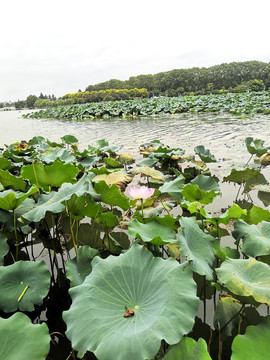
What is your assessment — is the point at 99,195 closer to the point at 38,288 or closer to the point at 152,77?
the point at 38,288

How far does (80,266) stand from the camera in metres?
1.22

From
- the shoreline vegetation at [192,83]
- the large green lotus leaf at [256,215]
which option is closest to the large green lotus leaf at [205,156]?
the large green lotus leaf at [256,215]

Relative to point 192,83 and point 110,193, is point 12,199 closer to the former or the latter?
point 110,193

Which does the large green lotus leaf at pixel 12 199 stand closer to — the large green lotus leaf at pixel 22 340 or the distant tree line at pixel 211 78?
the large green lotus leaf at pixel 22 340

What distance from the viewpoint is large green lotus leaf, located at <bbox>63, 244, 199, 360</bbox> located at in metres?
0.67

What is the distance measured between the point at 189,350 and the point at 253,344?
0.18 m

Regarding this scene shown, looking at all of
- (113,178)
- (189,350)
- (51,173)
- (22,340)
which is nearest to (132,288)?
(189,350)

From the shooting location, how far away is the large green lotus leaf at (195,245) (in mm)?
1000

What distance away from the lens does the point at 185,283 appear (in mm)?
820

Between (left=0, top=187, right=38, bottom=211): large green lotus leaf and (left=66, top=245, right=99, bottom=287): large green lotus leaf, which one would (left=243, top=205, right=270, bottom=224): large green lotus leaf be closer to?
(left=66, top=245, right=99, bottom=287): large green lotus leaf

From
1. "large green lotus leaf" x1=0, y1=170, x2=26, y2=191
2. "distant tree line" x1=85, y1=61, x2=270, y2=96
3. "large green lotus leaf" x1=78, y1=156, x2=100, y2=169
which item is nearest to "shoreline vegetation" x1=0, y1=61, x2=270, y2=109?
"distant tree line" x1=85, y1=61, x2=270, y2=96

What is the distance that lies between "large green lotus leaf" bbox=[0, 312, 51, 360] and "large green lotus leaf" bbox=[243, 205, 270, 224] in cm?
112

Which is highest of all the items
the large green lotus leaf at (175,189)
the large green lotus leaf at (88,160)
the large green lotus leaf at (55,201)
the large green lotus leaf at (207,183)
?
the large green lotus leaf at (55,201)

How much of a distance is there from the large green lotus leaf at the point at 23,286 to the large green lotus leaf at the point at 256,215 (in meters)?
1.06
